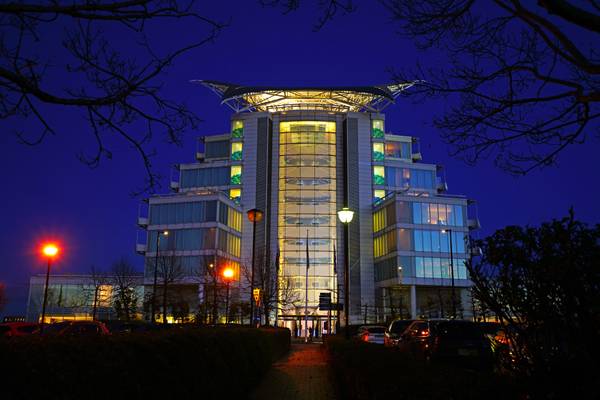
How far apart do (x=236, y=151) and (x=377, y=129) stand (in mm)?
22617

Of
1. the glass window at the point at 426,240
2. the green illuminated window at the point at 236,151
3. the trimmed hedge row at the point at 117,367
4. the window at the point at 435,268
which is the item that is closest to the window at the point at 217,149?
the green illuminated window at the point at 236,151

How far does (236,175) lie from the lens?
8962cm

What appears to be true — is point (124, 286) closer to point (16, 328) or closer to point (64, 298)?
point (64, 298)

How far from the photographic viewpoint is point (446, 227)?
76688 mm

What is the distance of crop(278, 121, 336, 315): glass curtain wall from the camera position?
89312 millimetres

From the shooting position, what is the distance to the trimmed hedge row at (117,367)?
15.7 ft

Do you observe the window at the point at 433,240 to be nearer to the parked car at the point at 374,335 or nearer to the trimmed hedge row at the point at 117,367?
the parked car at the point at 374,335

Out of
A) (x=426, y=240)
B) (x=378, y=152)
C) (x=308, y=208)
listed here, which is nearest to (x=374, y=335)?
(x=426, y=240)

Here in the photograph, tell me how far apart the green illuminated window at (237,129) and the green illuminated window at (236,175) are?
17.8 feet

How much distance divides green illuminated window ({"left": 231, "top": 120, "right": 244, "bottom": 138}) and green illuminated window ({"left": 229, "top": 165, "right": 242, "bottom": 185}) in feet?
17.8

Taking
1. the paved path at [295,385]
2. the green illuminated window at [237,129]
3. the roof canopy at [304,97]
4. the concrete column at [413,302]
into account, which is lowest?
the paved path at [295,385]

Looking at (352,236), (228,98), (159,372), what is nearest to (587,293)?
(159,372)

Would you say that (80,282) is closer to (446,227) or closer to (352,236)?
(352,236)

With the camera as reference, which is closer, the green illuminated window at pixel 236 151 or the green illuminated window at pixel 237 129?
the green illuminated window at pixel 236 151
